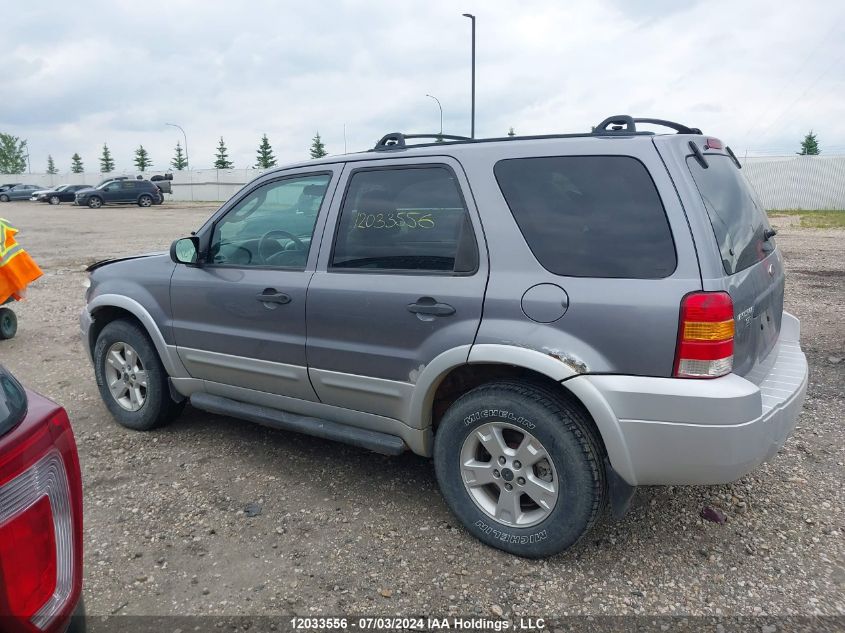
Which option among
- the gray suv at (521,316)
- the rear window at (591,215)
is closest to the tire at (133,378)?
the gray suv at (521,316)

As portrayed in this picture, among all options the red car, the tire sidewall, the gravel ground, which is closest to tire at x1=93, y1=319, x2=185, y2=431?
the tire sidewall

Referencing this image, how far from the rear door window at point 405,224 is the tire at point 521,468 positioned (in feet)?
2.21

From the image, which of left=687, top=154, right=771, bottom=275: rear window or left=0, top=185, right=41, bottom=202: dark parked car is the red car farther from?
left=0, top=185, right=41, bottom=202: dark parked car

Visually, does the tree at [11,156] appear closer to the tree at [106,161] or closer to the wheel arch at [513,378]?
the tree at [106,161]

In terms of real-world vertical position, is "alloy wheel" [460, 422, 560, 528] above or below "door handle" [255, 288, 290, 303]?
below

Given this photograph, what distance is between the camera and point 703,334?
2.62 metres

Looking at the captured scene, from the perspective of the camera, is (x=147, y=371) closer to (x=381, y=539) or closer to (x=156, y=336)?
(x=156, y=336)

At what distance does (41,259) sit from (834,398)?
49.6 feet

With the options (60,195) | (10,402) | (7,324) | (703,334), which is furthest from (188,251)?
(60,195)

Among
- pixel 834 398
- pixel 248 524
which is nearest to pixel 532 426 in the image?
pixel 248 524

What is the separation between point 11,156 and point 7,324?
102204 mm

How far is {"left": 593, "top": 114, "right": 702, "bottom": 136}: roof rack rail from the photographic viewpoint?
10.1 ft

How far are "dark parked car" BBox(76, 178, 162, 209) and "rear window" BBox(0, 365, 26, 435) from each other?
1587 inches

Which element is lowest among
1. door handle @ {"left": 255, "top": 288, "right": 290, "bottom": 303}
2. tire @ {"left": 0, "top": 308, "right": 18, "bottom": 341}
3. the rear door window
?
tire @ {"left": 0, "top": 308, "right": 18, "bottom": 341}
